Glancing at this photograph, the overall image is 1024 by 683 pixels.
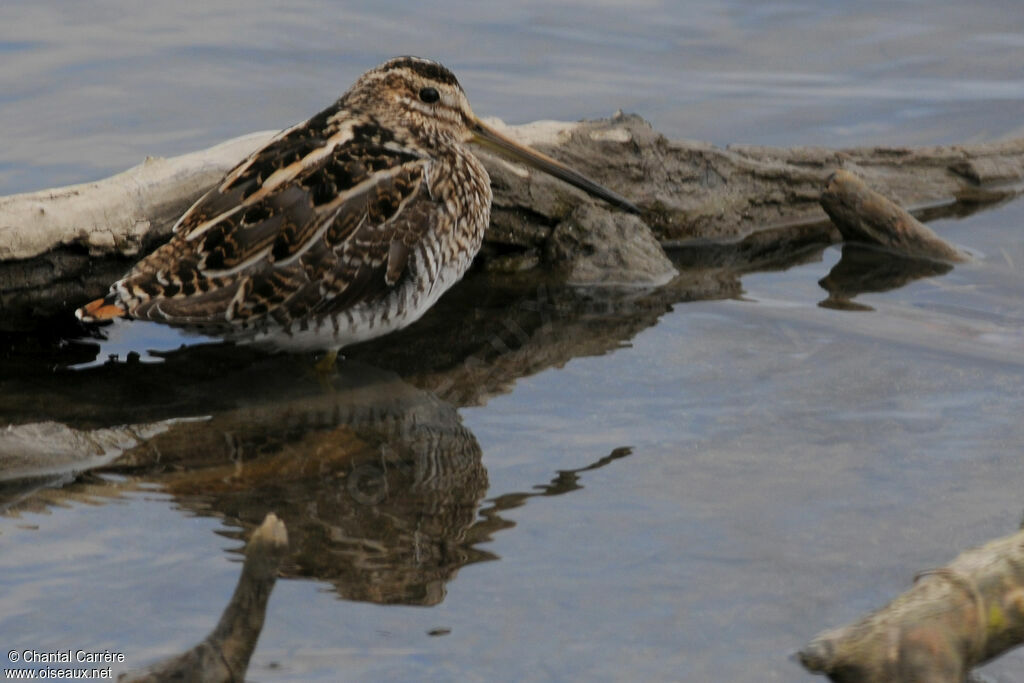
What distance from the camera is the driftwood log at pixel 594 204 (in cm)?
616

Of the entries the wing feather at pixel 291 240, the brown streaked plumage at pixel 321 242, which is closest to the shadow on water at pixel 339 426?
the brown streaked plumage at pixel 321 242

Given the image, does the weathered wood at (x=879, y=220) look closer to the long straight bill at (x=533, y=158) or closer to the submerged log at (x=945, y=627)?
the long straight bill at (x=533, y=158)

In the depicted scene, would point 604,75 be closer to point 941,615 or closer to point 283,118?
point 283,118

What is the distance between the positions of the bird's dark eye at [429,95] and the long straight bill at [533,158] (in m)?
0.27

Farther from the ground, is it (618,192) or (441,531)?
(618,192)

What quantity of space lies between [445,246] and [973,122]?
465 centimetres

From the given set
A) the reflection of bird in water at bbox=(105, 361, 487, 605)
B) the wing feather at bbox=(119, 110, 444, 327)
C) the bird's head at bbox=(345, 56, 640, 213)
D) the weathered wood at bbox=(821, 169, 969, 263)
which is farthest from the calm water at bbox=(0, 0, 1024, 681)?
the bird's head at bbox=(345, 56, 640, 213)

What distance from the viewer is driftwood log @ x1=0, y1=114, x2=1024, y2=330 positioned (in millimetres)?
6156

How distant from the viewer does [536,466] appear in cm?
527

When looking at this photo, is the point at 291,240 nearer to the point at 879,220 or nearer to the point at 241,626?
the point at 241,626

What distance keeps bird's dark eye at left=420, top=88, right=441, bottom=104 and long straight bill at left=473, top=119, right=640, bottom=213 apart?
0.89 ft

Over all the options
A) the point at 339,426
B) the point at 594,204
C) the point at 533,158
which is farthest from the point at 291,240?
the point at 594,204

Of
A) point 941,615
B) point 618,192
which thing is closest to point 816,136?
point 618,192

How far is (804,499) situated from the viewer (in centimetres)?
494
